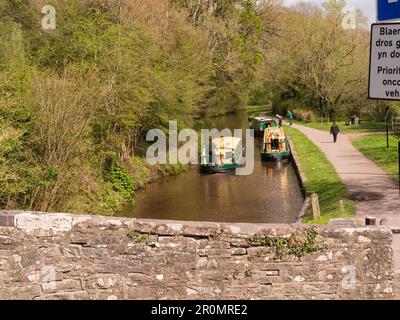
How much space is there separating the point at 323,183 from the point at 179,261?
14864 mm

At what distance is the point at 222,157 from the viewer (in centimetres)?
2673

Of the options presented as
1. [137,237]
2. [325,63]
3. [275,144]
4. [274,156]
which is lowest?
[274,156]

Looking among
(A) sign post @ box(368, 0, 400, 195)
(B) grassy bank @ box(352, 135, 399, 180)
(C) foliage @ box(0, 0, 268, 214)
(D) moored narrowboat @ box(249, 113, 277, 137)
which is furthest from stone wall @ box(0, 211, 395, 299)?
(D) moored narrowboat @ box(249, 113, 277, 137)

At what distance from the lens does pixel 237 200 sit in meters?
20.4

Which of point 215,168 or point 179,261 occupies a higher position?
point 179,261

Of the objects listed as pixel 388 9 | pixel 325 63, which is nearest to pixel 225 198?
pixel 388 9

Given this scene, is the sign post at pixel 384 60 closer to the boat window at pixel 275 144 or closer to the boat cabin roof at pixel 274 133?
the boat cabin roof at pixel 274 133

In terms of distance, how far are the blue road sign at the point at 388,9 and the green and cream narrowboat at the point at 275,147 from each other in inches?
957

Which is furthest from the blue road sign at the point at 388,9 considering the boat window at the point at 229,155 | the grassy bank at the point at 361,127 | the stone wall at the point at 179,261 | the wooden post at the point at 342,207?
the grassy bank at the point at 361,127

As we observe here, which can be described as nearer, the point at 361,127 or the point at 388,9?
the point at 388,9

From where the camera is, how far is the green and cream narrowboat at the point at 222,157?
26250 mm

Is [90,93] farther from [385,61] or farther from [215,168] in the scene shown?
[385,61]

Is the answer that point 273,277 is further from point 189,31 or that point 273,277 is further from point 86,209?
point 189,31

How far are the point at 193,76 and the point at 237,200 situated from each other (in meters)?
9.58
